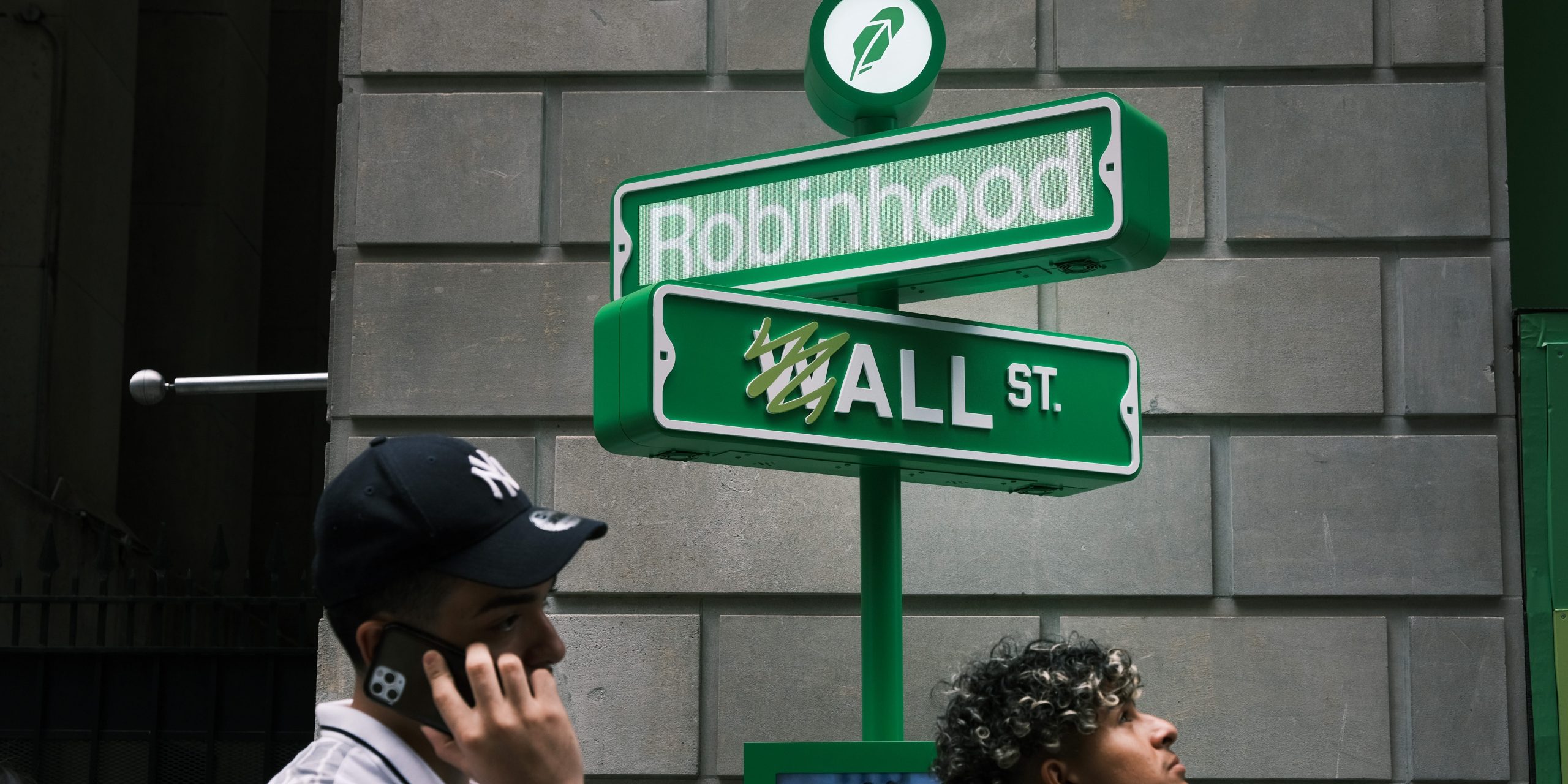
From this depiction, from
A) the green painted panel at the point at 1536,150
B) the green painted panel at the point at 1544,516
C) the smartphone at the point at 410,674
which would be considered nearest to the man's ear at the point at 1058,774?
the smartphone at the point at 410,674

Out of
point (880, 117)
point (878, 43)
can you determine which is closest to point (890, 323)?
point (880, 117)

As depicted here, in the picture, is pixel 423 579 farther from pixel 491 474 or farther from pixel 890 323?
pixel 890 323

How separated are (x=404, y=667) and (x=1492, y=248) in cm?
425

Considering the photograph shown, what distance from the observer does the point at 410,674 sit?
1.94 meters

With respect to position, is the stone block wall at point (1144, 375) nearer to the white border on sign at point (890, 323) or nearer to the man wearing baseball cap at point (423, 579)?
the white border on sign at point (890, 323)

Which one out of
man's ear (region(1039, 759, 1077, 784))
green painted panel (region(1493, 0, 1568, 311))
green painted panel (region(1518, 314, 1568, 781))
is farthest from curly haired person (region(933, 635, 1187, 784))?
green painted panel (region(1493, 0, 1568, 311))

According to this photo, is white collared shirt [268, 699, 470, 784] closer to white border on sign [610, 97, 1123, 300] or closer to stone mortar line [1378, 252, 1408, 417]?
white border on sign [610, 97, 1123, 300]

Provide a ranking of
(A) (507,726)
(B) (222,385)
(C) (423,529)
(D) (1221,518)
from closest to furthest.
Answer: (A) (507,726) → (C) (423,529) → (D) (1221,518) → (B) (222,385)

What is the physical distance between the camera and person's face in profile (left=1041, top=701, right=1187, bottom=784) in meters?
2.98

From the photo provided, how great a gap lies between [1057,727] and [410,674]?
4.84 ft

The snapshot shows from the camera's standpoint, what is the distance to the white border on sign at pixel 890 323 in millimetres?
3150

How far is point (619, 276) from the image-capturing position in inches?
144

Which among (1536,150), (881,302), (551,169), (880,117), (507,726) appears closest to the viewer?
(507,726)

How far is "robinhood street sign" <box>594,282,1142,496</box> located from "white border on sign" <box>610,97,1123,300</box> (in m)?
0.10
